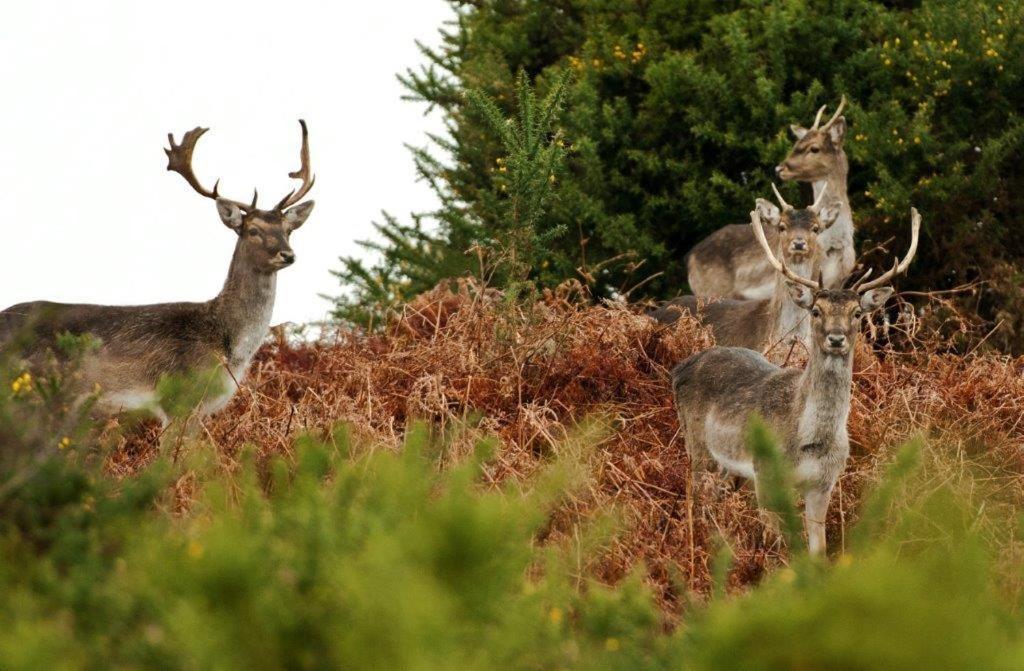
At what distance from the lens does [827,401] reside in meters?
7.98

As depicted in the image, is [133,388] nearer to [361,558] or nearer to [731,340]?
[731,340]

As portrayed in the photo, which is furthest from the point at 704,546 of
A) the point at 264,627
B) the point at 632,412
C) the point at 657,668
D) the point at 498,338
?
the point at 264,627

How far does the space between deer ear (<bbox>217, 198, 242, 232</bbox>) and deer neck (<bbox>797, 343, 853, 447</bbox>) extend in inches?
176

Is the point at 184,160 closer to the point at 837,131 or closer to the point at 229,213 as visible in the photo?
the point at 229,213

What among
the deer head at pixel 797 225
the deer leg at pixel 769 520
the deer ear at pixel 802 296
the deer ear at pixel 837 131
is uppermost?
the deer ear at pixel 837 131

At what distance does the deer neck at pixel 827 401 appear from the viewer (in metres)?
7.97

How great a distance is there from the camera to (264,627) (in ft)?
10.1

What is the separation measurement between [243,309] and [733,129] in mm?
8598

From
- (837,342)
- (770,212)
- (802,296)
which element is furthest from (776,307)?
(837,342)

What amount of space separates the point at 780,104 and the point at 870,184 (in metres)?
1.68

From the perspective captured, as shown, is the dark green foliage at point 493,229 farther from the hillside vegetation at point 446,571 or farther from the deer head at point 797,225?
the hillside vegetation at point 446,571

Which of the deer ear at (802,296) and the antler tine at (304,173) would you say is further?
the antler tine at (304,173)

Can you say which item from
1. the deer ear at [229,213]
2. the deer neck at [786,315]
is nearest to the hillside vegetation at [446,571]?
the deer ear at [229,213]

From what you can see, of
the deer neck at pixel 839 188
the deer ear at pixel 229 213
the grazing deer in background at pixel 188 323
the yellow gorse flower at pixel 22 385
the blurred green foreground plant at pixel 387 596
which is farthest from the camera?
the deer neck at pixel 839 188
